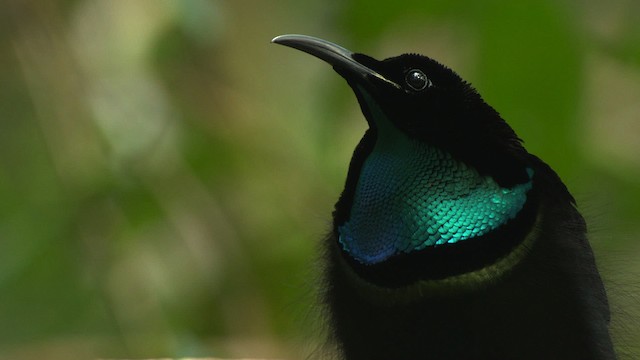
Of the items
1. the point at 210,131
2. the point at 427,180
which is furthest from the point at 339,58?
the point at 210,131

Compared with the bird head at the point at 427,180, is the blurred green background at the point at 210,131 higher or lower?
higher

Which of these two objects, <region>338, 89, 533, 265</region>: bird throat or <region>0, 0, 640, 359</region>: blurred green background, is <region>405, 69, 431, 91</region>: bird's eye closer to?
<region>338, 89, 533, 265</region>: bird throat

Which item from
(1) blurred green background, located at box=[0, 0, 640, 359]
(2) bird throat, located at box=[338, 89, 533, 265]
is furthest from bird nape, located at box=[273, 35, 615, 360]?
(1) blurred green background, located at box=[0, 0, 640, 359]

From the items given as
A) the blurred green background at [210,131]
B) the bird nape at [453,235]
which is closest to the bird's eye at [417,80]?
the bird nape at [453,235]

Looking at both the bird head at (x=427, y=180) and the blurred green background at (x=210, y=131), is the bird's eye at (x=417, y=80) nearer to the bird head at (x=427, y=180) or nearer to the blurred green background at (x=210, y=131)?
the bird head at (x=427, y=180)

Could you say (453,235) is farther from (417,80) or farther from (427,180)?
(417,80)

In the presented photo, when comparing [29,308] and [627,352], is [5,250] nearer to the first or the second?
[29,308]

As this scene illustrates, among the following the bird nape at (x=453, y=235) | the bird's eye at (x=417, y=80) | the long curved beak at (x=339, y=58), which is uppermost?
the long curved beak at (x=339, y=58)

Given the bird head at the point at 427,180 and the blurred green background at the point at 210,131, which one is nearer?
the bird head at the point at 427,180
